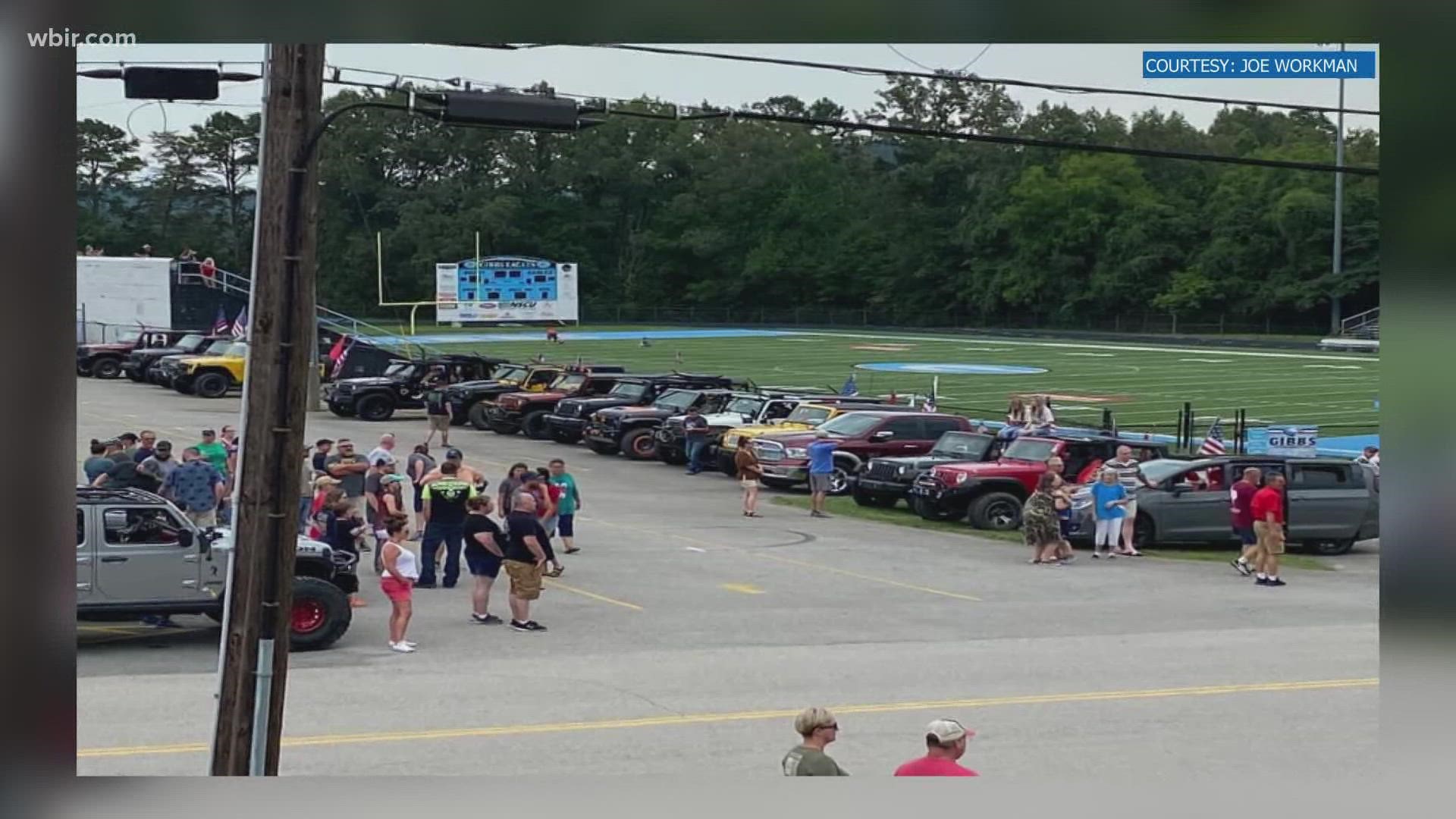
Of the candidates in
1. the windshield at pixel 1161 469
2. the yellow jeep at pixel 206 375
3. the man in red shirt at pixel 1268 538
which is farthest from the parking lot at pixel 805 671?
the yellow jeep at pixel 206 375

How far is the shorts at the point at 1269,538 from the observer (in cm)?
2075

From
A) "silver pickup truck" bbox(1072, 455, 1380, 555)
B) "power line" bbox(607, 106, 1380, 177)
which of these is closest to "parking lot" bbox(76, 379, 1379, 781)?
"silver pickup truck" bbox(1072, 455, 1380, 555)

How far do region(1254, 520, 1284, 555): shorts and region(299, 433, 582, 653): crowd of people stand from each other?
7.94 meters

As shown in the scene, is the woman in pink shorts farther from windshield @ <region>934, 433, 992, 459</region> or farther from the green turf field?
windshield @ <region>934, 433, 992, 459</region>

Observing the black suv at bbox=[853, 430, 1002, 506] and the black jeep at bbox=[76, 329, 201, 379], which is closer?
the black suv at bbox=[853, 430, 1002, 506]

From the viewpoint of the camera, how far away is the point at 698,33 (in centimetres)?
1089

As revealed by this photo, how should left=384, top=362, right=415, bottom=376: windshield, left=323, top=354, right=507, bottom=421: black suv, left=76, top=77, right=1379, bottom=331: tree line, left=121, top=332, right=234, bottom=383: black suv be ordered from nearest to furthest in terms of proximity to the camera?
1. left=76, top=77, right=1379, bottom=331: tree line
2. left=323, top=354, right=507, bottom=421: black suv
3. left=384, top=362, right=415, bottom=376: windshield
4. left=121, top=332, right=234, bottom=383: black suv

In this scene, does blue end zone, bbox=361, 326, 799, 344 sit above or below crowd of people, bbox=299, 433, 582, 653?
above

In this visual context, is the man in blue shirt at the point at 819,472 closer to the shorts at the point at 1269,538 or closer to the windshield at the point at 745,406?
the windshield at the point at 745,406

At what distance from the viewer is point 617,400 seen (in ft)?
112

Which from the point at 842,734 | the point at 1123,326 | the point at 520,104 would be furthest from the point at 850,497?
the point at 520,104

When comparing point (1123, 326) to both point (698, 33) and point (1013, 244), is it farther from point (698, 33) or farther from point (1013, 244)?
point (698, 33)

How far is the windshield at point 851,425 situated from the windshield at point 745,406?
238 cm

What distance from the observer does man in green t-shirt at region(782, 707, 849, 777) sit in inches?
372
